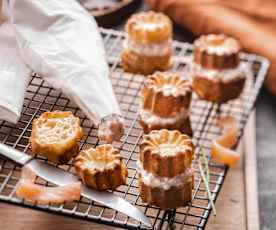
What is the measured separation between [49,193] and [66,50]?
0.43m

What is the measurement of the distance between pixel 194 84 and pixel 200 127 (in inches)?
5.3

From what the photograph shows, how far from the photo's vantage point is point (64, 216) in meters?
1.95

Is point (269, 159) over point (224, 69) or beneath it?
beneath

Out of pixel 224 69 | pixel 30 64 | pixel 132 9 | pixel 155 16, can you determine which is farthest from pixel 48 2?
pixel 132 9

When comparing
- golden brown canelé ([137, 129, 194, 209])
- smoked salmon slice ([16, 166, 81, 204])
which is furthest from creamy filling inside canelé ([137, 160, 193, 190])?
smoked salmon slice ([16, 166, 81, 204])

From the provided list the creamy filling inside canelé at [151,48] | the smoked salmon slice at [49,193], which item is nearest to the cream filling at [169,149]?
the smoked salmon slice at [49,193]

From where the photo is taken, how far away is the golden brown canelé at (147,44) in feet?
7.57

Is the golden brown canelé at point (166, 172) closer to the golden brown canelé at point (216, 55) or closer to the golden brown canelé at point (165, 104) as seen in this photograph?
the golden brown canelé at point (165, 104)

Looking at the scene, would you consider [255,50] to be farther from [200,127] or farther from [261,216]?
[261,216]

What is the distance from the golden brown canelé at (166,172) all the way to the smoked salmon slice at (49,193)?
0.54 feet

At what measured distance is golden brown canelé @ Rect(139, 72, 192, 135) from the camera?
2.06 m

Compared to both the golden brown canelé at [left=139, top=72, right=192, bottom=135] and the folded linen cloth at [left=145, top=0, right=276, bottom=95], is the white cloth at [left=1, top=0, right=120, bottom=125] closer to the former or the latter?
the golden brown canelé at [left=139, top=72, right=192, bottom=135]

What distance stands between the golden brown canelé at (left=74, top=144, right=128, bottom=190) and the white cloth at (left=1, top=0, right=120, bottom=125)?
0.14 metres

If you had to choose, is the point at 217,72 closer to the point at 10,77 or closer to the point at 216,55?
the point at 216,55
